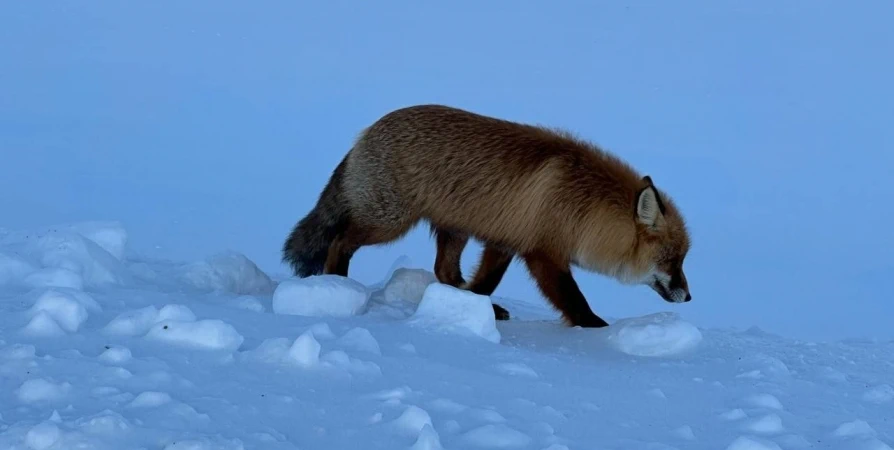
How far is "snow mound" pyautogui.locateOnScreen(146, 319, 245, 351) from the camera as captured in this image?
3912 mm

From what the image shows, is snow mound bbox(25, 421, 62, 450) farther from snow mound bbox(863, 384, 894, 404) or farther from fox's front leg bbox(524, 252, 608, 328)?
fox's front leg bbox(524, 252, 608, 328)

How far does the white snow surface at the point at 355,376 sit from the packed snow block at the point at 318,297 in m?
0.01

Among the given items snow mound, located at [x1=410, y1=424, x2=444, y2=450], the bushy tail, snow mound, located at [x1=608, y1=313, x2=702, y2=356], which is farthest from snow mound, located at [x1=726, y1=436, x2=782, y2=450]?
the bushy tail

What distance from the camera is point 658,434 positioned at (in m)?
3.65

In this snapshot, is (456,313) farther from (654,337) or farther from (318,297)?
(654,337)

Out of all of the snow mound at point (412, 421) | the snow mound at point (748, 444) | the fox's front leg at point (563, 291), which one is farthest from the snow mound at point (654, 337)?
the snow mound at point (412, 421)

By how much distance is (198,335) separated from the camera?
12.9 ft

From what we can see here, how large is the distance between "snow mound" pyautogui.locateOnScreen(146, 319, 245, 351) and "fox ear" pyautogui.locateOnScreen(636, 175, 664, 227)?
11.0 ft

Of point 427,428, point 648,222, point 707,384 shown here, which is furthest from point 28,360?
point 648,222

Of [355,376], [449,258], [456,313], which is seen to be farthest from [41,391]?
[449,258]

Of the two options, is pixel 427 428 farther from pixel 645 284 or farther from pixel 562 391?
pixel 645 284

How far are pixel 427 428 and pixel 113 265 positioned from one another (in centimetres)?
332

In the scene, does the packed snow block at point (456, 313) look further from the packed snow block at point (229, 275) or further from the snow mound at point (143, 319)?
the packed snow block at point (229, 275)

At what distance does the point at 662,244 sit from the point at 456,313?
218 cm
